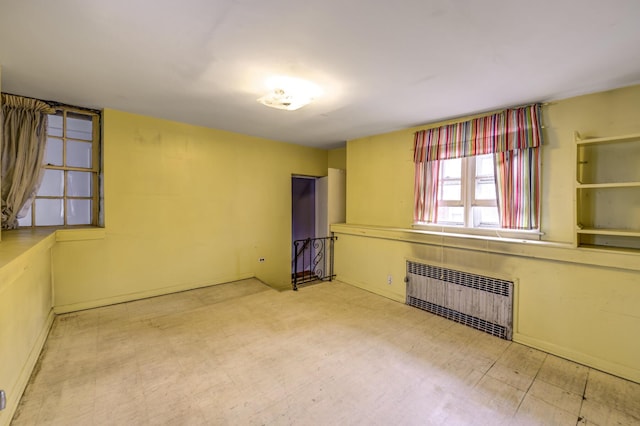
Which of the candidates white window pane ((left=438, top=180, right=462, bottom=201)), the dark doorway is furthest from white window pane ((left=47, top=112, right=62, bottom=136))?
white window pane ((left=438, top=180, right=462, bottom=201))

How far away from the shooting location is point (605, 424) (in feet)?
5.68

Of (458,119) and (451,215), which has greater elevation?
(458,119)

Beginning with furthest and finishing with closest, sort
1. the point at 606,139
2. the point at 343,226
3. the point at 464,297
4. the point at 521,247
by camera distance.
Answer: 1. the point at 343,226
2. the point at 464,297
3. the point at 521,247
4. the point at 606,139

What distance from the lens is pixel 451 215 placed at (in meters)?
3.58

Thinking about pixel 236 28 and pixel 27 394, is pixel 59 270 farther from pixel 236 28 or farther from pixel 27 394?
pixel 236 28

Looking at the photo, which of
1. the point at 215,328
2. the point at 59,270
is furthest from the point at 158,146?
the point at 215,328

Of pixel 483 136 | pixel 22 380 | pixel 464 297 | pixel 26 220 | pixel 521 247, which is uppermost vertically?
pixel 483 136

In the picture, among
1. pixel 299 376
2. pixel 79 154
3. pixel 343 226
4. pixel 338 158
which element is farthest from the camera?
pixel 338 158

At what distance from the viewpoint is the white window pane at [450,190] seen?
352cm

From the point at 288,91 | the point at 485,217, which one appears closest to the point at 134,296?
the point at 288,91

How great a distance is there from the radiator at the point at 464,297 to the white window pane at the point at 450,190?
0.93 m

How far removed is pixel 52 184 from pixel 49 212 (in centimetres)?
36

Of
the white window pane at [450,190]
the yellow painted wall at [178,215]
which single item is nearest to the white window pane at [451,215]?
the white window pane at [450,190]

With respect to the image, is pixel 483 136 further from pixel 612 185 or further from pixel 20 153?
pixel 20 153
